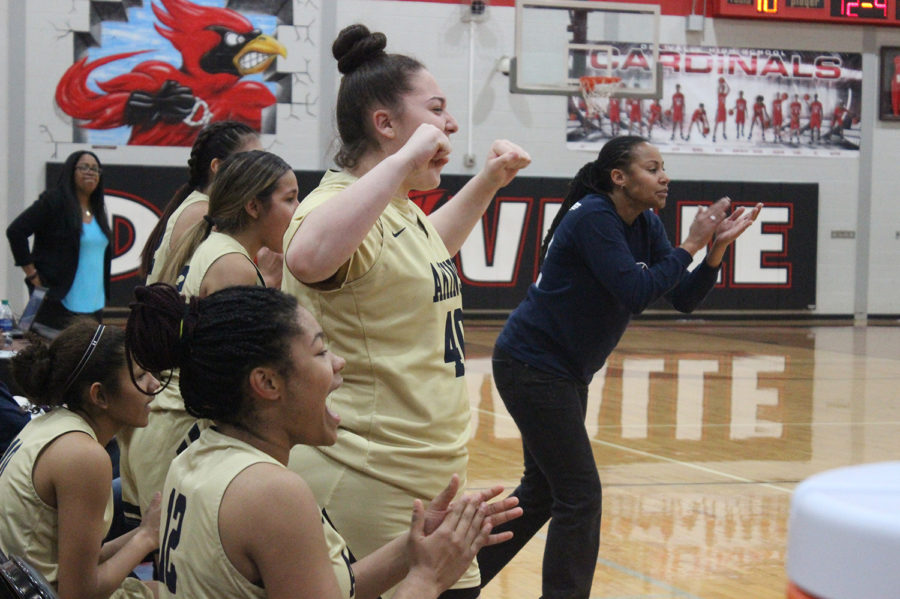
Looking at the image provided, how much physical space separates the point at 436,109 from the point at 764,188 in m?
12.9

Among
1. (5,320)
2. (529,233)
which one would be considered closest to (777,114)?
(529,233)

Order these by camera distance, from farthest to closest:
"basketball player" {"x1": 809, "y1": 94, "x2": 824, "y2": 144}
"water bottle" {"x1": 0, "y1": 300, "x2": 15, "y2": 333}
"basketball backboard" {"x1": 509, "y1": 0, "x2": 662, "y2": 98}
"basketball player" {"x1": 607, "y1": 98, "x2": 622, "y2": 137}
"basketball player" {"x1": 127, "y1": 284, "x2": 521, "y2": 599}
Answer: "basketball player" {"x1": 809, "y1": 94, "x2": 824, "y2": 144}, "basketball player" {"x1": 607, "y1": 98, "x2": 622, "y2": 137}, "basketball backboard" {"x1": 509, "y1": 0, "x2": 662, "y2": 98}, "water bottle" {"x1": 0, "y1": 300, "x2": 15, "y2": 333}, "basketball player" {"x1": 127, "y1": 284, "x2": 521, "y2": 599}

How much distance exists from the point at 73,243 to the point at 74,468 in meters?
5.11

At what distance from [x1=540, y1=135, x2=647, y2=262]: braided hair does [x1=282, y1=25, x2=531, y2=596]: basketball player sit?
142 centimetres

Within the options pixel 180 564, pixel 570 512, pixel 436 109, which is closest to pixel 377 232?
pixel 436 109

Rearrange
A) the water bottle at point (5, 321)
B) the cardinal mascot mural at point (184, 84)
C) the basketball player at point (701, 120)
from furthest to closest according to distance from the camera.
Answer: the basketball player at point (701, 120)
the cardinal mascot mural at point (184, 84)
the water bottle at point (5, 321)

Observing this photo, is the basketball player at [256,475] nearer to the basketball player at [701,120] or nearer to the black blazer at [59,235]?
the black blazer at [59,235]

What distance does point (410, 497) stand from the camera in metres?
2.26

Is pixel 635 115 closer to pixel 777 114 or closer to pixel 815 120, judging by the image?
pixel 777 114

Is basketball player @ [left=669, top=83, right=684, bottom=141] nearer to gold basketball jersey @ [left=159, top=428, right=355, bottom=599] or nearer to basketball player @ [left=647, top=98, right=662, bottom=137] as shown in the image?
basketball player @ [left=647, top=98, right=662, bottom=137]

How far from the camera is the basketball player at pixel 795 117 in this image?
1478 cm

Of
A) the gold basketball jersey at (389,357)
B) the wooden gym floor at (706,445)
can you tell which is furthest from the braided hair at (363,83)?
the wooden gym floor at (706,445)

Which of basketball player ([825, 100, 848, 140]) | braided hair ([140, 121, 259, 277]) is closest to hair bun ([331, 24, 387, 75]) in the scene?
braided hair ([140, 121, 259, 277])

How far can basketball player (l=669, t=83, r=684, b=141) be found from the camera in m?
14.5
